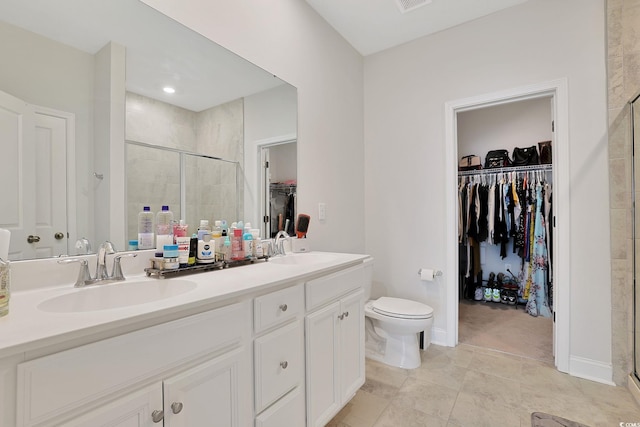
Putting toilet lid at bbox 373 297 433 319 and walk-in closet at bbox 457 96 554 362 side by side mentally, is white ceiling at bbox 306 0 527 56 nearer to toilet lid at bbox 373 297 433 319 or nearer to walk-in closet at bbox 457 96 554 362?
walk-in closet at bbox 457 96 554 362

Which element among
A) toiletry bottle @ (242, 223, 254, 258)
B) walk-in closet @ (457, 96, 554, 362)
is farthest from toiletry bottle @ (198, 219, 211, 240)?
walk-in closet @ (457, 96, 554, 362)

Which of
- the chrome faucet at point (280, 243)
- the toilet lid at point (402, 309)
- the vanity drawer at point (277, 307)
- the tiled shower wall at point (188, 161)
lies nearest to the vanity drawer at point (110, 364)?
the vanity drawer at point (277, 307)

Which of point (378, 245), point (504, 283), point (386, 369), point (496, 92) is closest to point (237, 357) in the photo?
point (386, 369)

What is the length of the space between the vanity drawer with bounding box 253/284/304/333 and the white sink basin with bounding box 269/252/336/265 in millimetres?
500

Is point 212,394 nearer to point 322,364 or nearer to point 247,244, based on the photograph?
point 322,364

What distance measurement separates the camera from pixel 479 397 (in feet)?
5.87

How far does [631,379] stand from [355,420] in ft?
5.69

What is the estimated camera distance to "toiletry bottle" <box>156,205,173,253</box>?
126cm

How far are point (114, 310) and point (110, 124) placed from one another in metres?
0.82

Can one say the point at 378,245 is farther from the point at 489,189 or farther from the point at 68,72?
the point at 68,72

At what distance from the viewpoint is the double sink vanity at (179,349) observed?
0.60 meters

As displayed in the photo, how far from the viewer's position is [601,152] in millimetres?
1970

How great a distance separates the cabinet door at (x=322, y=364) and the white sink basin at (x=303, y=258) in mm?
393

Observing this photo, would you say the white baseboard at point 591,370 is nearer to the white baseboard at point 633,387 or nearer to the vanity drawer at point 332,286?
the white baseboard at point 633,387
